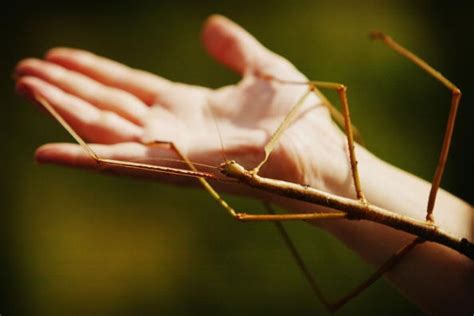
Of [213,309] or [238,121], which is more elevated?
[238,121]

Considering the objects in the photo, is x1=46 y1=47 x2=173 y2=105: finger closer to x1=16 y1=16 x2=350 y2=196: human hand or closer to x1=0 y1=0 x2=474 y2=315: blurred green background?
x1=16 y1=16 x2=350 y2=196: human hand

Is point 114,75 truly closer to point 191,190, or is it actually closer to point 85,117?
point 85,117

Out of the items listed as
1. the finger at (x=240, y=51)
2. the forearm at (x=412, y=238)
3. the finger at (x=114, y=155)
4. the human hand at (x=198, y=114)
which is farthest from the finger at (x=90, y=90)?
the forearm at (x=412, y=238)

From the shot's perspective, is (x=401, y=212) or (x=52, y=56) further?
(x=52, y=56)

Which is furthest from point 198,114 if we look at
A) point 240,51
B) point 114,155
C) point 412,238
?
point 412,238

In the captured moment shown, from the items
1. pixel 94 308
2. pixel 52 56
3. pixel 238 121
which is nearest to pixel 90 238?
pixel 94 308

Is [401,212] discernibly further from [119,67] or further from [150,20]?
[150,20]

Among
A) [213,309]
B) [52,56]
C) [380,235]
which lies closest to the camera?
[380,235]
